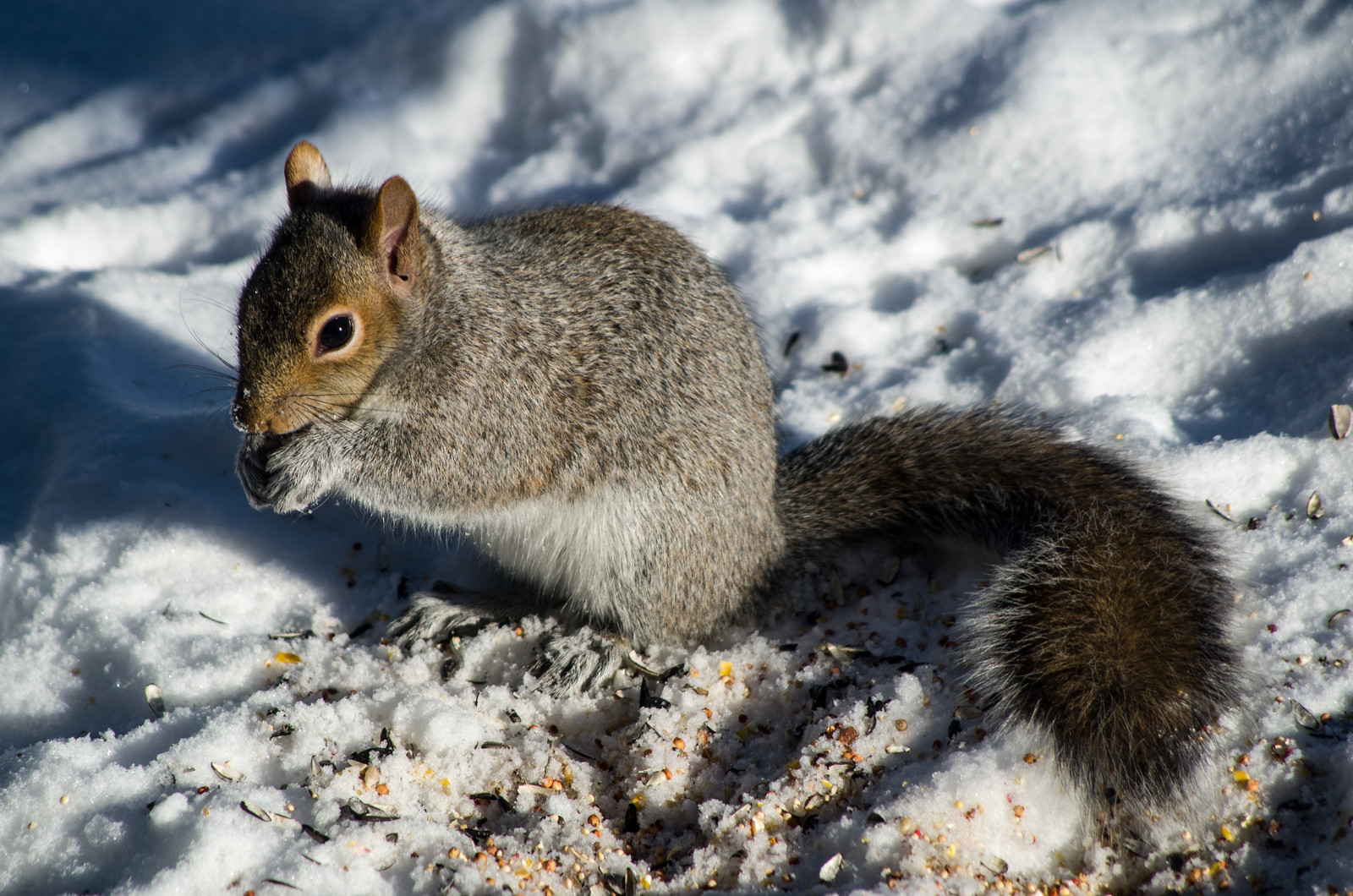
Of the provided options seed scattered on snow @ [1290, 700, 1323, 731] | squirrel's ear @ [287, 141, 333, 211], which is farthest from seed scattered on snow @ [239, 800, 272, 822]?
seed scattered on snow @ [1290, 700, 1323, 731]

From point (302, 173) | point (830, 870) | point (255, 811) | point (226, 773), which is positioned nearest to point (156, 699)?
point (226, 773)

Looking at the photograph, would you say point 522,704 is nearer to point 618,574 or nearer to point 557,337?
point 618,574

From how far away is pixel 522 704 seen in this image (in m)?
2.23

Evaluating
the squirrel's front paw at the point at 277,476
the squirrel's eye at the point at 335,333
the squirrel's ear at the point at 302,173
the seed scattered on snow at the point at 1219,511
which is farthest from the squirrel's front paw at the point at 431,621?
the seed scattered on snow at the point at 1219,511

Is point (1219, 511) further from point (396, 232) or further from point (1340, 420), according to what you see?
point (396, 232)

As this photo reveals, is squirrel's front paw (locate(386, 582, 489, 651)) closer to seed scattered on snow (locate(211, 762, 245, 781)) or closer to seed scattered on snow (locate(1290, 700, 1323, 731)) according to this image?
seed scattered on snow (locate(211, 762, 245, 781))

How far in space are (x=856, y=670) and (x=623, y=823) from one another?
2.09 ft

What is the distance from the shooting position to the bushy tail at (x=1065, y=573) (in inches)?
65.8

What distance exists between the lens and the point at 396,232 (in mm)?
2006

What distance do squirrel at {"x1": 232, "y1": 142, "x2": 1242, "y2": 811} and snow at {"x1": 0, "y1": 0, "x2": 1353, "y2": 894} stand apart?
0.52ft

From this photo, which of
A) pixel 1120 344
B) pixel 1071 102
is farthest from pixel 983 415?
pixel 1071 102

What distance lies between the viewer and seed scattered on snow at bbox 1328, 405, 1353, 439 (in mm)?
2322

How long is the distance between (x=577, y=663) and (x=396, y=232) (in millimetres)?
1128

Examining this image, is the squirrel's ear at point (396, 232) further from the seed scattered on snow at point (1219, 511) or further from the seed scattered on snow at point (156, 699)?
the seed scattered on snow at point (1219, 511)
